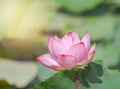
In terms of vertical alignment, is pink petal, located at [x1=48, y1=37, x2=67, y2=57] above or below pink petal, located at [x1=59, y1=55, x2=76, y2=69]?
above

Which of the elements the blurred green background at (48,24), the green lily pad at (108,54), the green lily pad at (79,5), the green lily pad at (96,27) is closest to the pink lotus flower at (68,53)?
the green lily pad at (108,54)

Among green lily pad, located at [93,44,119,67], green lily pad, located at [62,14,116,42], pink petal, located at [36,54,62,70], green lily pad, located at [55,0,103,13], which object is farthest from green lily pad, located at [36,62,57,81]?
green lily pad, located at [55,0,103,13]

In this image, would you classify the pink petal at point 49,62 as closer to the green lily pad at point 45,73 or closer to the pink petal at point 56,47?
the pink petal at point 56,47

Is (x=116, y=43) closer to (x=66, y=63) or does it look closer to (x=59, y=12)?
(x=59, y=12)

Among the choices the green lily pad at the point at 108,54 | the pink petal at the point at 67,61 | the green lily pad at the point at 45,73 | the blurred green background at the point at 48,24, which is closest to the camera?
the pink petal at the point at 67,61

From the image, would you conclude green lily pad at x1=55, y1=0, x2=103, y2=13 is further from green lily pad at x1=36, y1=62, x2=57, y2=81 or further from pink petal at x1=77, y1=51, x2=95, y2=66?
pink petal at x1=77, y1=51, x2=95, y2=66

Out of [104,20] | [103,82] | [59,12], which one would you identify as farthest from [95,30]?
[103,82]
